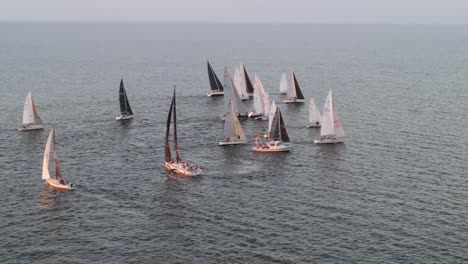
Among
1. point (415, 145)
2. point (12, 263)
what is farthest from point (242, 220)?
point (415, 145)

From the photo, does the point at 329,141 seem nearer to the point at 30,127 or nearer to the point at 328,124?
the point at 328,124

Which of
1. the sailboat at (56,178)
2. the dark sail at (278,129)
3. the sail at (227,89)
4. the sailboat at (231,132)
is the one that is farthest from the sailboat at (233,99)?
the sailboat at (56,178)

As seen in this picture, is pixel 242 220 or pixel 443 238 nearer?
pixel 443 238

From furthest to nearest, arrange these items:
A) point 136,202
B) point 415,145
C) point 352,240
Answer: point 415,145 < point 136,202 < point 352,240

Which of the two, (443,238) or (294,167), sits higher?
(294,167)

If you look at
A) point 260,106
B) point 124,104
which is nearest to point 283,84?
point 260,106

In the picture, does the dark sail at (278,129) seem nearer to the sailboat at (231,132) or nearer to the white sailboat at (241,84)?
the sailboat at (231,132)

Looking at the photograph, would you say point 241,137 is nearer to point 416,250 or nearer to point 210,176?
point 210,176

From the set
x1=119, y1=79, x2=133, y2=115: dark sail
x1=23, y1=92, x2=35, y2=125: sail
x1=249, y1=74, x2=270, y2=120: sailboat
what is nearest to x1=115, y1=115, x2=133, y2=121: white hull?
x1=119, y1=79, x2=133, y2=115: dark sail

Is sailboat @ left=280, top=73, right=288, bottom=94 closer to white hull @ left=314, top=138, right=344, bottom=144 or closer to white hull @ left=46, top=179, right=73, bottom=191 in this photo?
white hull @ left=314, top=138, right=344, bottom=144
